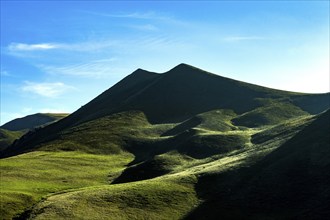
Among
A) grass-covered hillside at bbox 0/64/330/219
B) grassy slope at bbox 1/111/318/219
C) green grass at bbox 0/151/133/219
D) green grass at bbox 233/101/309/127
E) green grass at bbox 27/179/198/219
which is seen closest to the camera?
green grass at bbox 27/179/198/219

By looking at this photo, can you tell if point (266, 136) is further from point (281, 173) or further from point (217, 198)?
point (217, 198)

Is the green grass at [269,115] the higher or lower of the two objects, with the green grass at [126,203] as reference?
higher

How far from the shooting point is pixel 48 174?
90.6 m

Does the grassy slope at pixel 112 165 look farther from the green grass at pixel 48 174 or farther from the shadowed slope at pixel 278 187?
the shadowed slope at pixel 278 187

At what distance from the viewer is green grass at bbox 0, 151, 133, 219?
67231mm

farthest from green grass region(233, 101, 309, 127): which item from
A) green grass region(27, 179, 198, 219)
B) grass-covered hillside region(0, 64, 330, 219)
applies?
green grass region(27, 179, 198, 219)

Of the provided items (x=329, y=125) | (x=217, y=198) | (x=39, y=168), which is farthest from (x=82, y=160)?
(x=329, y=125)

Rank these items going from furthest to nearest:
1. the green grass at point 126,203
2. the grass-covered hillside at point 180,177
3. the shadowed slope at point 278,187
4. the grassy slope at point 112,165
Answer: the grassy slope at point 112,165
the grass-covered hillside at point 180,177
the shadowed slope at point 278,187
the green grass at point 126,203

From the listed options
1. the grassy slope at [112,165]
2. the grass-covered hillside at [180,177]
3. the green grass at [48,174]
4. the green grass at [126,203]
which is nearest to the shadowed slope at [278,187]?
the grass-covered hillside at [180,177]

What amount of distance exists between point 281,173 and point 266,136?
3919cm

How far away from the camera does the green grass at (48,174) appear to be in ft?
221

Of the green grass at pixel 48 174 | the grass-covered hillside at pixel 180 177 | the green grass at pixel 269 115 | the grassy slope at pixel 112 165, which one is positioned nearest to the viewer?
the grass-covered hillside at pixel 180 177

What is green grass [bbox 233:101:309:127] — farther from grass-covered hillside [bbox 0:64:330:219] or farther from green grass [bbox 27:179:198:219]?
green grass [bbox 27:179:198:219]

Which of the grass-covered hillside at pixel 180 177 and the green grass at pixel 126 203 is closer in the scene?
the green grass at pixel 126 203
